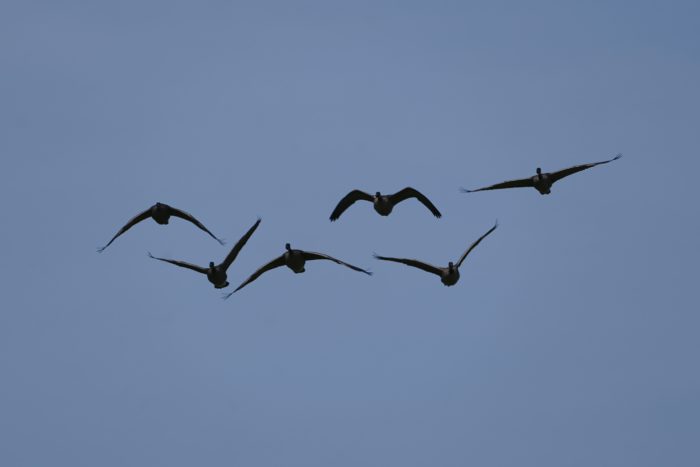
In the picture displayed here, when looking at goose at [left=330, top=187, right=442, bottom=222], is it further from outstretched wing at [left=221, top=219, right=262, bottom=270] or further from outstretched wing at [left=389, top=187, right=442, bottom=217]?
outstretched wing at [left=221, top=219, right=262, bottom=270]

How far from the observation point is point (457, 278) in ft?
153

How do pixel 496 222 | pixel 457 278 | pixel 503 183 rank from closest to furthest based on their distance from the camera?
pixel 496 222, pixel 457 278, pixel 503 183

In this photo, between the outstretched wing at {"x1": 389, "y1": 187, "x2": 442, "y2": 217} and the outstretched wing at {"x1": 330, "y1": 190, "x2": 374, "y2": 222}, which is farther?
the outstretched wing at {"x1": 330, "y1": 190, "x2": 374, "y2": 222}

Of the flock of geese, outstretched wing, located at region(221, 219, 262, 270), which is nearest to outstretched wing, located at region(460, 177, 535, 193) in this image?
the flock of geese

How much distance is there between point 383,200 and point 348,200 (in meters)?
2.59

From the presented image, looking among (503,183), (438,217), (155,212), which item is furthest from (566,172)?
(155,212)

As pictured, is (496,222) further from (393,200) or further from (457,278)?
(393,200)

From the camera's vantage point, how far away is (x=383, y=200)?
49.4m

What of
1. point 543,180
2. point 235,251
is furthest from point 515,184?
point 235,251

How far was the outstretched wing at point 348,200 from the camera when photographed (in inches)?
2007

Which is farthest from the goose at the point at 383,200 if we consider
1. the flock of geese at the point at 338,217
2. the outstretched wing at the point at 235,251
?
the outstretched wing at the point at 235,251

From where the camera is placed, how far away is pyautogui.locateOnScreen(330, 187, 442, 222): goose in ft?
162

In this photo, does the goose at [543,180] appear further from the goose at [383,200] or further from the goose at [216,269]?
the goose at [216,269]

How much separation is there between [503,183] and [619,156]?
6185 mm
